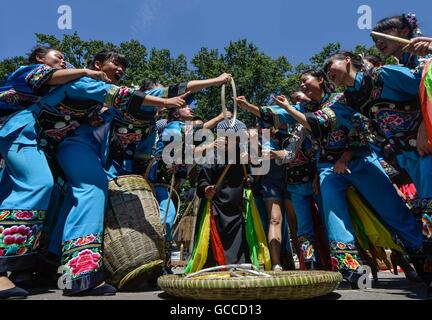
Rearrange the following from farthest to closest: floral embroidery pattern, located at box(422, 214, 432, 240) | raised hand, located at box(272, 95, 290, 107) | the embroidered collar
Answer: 1. raised hand, located at box(272, 95, 290, 107)
2. the embroidered collar
3. floral embroidery pattern, located at box(422, 214, 432, 240)

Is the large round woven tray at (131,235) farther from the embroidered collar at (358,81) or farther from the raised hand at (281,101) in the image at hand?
the embroidered collar at (358,81)

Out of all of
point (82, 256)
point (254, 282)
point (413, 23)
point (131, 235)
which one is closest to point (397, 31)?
point (413, 23)

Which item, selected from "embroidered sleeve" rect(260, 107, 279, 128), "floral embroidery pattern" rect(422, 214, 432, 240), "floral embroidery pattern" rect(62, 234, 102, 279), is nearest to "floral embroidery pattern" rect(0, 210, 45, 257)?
"floral embroidery pattern" rect(62, 234, 102, 279)

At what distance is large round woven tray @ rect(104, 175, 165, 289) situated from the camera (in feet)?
9.34

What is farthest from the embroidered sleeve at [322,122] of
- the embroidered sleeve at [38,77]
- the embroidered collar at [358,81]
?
the embroidered sleeve at [38,77]

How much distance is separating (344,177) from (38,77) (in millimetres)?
2240

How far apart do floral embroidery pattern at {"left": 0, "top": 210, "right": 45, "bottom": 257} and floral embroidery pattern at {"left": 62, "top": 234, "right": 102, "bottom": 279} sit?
0.65 feet

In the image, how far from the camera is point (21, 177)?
2.60m

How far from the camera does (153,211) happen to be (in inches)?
121

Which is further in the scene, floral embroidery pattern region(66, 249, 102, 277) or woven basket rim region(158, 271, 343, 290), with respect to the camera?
floral embroidery pattern region(66, 249, 102, 277)

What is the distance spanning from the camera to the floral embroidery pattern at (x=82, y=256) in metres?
2.58

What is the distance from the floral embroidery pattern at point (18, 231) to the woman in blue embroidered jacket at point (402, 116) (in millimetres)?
2144

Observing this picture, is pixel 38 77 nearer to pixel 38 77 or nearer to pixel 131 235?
pixel 38 77

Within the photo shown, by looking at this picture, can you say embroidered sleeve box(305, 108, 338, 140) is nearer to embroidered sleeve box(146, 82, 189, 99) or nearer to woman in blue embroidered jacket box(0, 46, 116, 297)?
embroidered sleeve box(146, 82, 189, 99)
